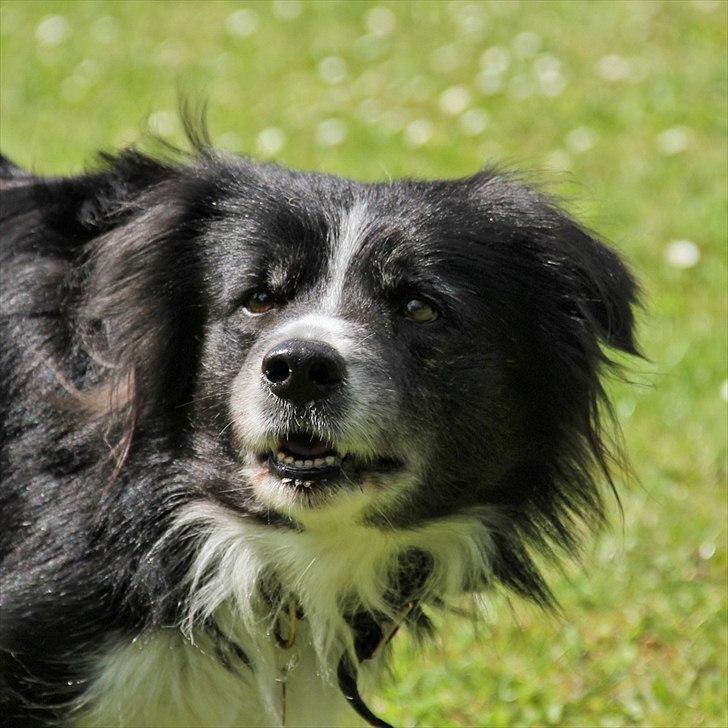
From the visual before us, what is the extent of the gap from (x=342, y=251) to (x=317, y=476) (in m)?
0.58

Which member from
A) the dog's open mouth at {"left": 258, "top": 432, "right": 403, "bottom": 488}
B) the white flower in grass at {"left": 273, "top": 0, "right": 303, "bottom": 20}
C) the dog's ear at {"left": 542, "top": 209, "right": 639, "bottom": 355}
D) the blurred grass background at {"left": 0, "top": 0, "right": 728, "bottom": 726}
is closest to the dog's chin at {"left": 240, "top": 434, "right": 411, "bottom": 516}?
the dog's open mouth at {"left": 258, "top": 432, "right": 403, "bottom": 488}

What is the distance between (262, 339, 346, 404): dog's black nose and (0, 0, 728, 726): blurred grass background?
1120 millimetres

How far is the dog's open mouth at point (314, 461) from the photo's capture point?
11.3ft

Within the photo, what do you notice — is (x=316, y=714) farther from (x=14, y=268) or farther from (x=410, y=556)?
(x=14, y=268)

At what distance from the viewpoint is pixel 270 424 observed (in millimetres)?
3432

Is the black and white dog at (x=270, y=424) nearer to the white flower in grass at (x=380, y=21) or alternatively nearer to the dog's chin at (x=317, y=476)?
the dog's chin at (x=317, y=476)

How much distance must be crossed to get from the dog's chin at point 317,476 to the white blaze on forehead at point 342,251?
35cm

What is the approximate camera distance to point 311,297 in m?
3.57

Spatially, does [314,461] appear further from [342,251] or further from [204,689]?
[204,689]

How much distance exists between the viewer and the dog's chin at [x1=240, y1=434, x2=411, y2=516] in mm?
3406

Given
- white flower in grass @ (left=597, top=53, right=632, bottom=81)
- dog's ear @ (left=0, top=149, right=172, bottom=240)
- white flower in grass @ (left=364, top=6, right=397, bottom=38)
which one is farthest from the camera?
white flower in grass @ (left=364, top=6, right=397, bottom=38)

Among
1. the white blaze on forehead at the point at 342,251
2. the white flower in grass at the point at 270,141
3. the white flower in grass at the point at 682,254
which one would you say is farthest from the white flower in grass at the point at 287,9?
the white blaze on forehead at the point at 342,251

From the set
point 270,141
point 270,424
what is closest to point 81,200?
point 270,424

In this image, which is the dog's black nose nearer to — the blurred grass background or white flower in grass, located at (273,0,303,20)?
the blurred grass background
